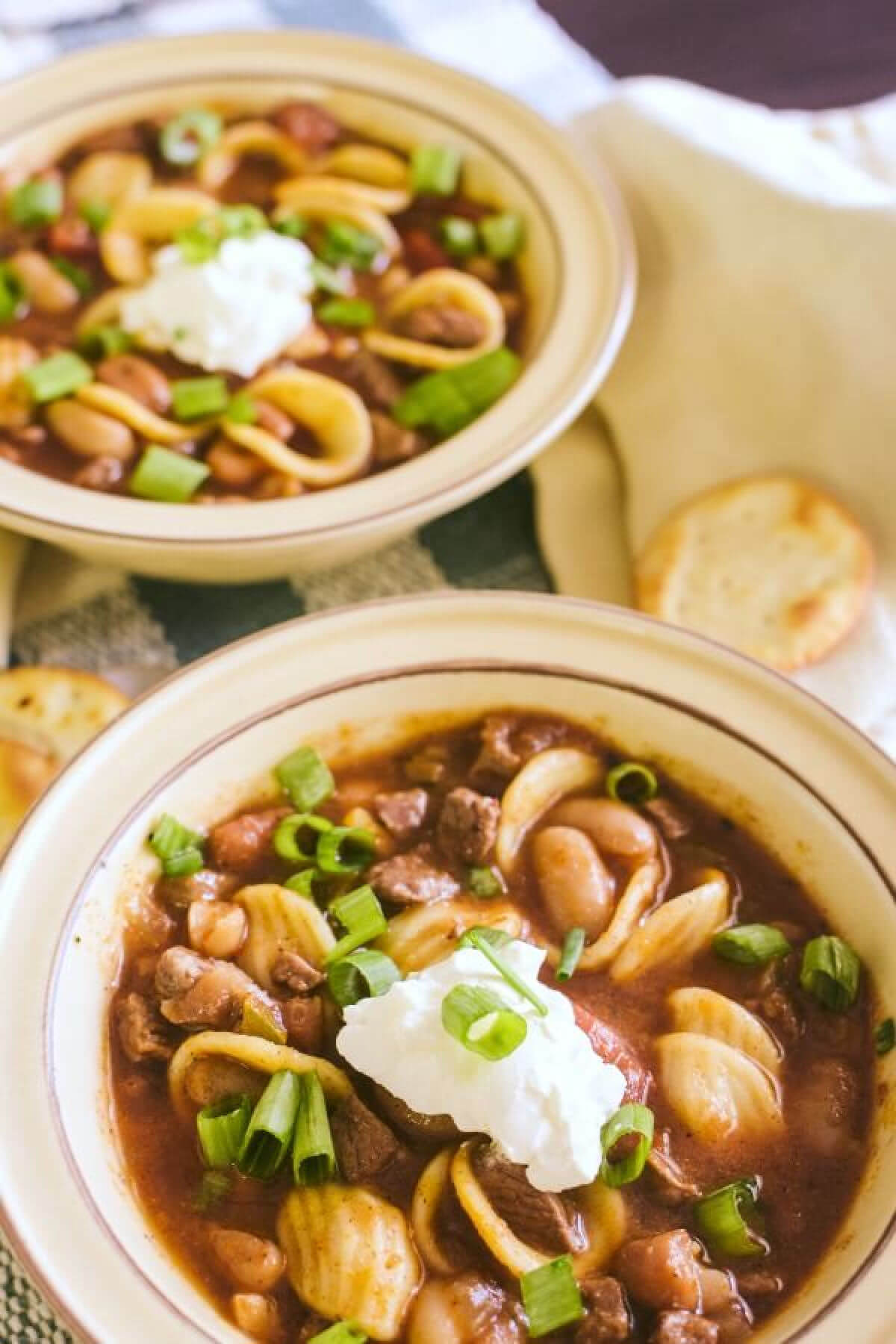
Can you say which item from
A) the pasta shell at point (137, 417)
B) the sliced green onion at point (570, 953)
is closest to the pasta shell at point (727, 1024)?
the sliced green onion at point (570, 953)

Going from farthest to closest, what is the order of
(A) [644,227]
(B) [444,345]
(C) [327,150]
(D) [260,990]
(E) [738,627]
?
(C) [327,150]
(A) [644,227]
(B) [444,345]
(E) [738,627]
(D) [260,990]

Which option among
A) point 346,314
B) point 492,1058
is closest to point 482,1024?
point 492,1058

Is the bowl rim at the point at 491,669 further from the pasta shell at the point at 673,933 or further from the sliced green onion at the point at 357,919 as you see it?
the sliced green onion at the point at 357,919

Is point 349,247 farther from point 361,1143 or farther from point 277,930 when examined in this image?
point 361,1143

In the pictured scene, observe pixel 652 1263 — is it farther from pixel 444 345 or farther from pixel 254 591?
pixel 444 345

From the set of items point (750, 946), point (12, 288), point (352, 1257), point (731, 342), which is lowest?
point (12, 288)

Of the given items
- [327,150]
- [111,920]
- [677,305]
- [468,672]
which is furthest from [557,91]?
[111,920]
